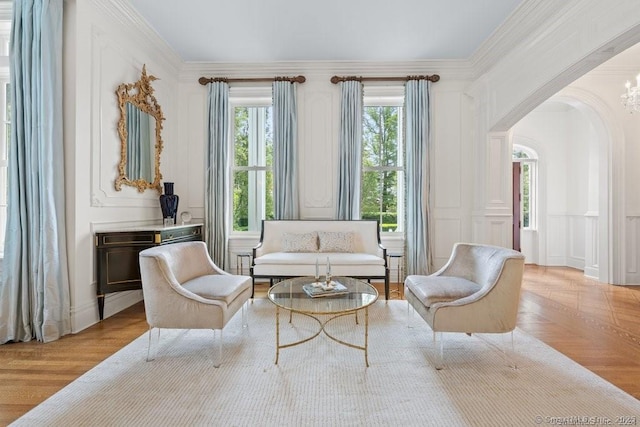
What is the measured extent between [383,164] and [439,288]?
304 cm

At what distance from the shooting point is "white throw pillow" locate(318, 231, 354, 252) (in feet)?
15.1

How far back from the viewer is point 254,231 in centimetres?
550

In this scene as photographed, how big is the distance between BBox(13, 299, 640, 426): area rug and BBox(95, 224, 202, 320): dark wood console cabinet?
760 mm

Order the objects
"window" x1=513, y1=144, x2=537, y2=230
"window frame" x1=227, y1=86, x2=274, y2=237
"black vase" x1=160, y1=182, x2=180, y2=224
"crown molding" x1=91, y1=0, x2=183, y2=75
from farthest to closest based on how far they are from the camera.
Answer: "window" x1=513, y1=144, x2=537, y2=230 → "window frame" x1=227, y1=86, x2=274, y2=237 → "black vase" x1=160, y1=182, x2=180, y2=224 → "crown molding" x1=91, y1=0, x2=183, y2=75

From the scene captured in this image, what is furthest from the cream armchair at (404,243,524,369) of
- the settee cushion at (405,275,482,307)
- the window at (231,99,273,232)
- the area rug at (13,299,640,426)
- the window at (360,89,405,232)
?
the window at (231,99,273,232)

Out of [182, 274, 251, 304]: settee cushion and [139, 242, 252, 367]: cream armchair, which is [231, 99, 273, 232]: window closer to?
[182, 274, 251, 304]: settee cushion

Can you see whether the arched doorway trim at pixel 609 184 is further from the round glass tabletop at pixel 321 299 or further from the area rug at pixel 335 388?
the round glass tabletop at pixel 321 299

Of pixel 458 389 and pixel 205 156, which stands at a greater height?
pixel 205 156

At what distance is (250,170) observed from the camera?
5500 mm

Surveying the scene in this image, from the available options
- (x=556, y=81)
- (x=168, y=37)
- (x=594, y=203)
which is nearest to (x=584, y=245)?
(x=594, y=203)

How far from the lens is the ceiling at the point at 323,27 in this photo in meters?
3.71

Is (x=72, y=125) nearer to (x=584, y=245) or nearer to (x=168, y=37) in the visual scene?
(x=168, y=37)

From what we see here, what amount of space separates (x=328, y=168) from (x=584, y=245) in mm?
5146

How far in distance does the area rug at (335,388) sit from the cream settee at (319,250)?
4.02ft
